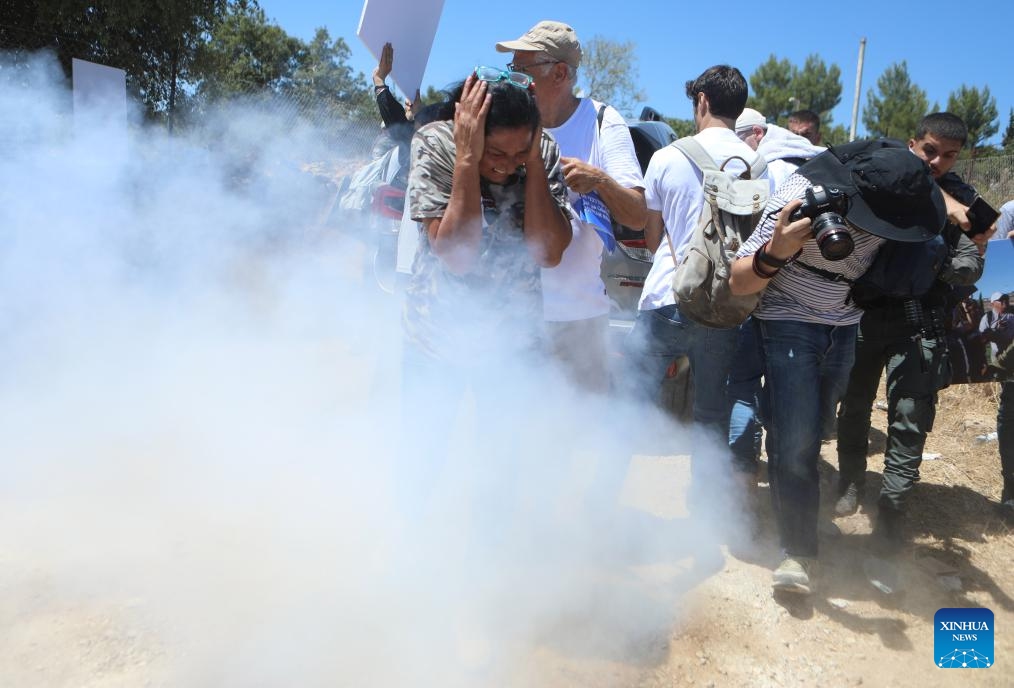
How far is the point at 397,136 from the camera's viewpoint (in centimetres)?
354

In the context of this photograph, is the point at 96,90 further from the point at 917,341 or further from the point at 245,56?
the point at 245,56

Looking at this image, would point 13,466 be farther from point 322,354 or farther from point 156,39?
point 156,39

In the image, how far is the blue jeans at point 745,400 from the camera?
3203 millimetres

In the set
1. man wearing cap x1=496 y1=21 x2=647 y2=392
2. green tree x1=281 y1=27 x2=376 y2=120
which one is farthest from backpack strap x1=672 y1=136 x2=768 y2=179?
green tree x1=281 y1=27 x2=376 y2=120

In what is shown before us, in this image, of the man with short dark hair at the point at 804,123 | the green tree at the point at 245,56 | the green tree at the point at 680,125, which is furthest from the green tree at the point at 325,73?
the man with short dark hair at the point at 804,123

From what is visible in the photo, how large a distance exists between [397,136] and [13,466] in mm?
2316

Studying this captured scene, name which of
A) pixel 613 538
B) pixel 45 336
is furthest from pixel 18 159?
pixel 613 538

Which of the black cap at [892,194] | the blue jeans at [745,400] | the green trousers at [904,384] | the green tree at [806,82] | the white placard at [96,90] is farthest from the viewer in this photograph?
the green tree at [806,82]

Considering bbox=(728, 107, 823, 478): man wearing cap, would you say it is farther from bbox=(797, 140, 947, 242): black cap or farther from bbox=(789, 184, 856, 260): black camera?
bbox=(789, 184, 856, 260): black camera

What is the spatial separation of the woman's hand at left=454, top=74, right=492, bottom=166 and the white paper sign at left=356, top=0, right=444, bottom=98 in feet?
4.46

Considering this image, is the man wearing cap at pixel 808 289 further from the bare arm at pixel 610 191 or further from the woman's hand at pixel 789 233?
the bare arm at pixel 610 191

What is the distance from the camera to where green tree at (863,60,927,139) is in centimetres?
3147

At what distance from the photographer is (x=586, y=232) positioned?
2.66 m

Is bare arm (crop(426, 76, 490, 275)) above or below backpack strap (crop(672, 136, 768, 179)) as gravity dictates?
below
